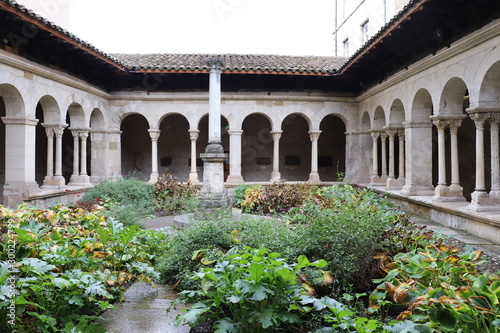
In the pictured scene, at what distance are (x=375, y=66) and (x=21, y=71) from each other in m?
9.09

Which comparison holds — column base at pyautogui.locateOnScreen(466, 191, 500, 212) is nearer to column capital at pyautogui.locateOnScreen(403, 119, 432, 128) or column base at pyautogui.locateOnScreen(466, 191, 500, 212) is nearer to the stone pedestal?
column capital at pyautogui.locateOnScreen(403, 119, 432, 128)

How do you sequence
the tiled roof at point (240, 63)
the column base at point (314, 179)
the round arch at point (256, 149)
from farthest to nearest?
the round arch at point (256, 149) < the column base at point (314, 179) < the tiled roof at point (240, 63)

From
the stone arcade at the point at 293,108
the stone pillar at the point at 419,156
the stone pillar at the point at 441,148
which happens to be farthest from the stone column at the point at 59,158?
the stone pillar at the point at 441,148

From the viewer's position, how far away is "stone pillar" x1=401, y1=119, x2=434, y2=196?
32.4ft

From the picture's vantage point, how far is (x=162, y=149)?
17406 mm

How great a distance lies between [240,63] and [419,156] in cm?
630

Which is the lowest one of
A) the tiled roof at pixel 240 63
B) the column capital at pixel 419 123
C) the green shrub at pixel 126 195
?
the green shrub at pixel 126 195

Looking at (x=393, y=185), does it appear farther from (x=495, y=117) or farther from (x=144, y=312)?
(x=144, y=312)

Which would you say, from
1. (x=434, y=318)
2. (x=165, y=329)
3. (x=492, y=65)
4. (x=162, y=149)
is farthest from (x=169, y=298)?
(x=162, y=149)

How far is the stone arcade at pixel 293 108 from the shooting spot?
7.39m

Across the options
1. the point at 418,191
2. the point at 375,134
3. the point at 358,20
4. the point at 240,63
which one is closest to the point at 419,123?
the point at 418,191

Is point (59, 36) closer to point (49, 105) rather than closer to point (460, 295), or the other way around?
point (49, 105)

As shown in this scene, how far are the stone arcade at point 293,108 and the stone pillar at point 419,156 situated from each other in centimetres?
3

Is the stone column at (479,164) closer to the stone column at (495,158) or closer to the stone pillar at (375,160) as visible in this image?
the stone column at (495,158)
